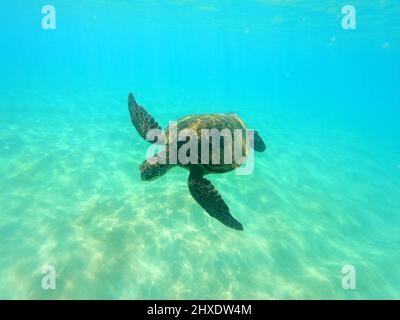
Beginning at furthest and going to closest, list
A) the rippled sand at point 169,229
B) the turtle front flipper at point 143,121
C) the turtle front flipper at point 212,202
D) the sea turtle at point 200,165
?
the turtle front flipper at point 143,121 → the rippled sand at point 169,229 → the sea turtle at point 200,165 → the turtle front flipper at point 212,202

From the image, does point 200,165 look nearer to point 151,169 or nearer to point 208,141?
point 208,141

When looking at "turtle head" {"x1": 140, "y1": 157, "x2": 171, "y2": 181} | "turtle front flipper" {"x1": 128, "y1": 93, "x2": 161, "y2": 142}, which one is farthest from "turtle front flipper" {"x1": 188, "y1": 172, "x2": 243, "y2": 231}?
"turtle front flipper" {"x1": 128, "y1": 93, "x2": 161, "y2": 142}

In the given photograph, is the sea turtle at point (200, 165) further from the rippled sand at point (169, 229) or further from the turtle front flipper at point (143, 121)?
the rippled sand at point (169, 229)

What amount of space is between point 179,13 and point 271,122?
124ft

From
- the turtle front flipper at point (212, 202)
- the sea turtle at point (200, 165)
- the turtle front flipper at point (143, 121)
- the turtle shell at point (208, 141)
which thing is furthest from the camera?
the turtle front flipper at point (143, 121)

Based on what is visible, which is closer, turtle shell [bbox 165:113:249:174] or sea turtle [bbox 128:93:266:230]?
sea turtle [bbox 128:93:266:230]

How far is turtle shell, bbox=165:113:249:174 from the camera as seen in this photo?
6.80 meters

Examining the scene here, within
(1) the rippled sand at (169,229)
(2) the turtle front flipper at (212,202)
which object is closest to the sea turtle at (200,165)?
(2) the turtle front flipper at (212,202)

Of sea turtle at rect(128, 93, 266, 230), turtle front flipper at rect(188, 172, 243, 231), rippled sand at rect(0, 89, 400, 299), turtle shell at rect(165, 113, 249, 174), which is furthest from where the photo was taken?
rippled sand at rect(0, 89, 400, 299)

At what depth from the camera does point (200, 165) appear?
6.91 m

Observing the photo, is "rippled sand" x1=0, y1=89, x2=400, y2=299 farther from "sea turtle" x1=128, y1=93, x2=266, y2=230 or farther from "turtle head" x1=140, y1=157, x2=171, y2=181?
"turtle head" x1=140, y1=157, x2=171, y2=181

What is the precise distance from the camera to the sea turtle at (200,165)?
20.6 ft

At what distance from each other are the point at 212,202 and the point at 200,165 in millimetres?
1008

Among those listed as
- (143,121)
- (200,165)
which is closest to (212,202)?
(200,165)
